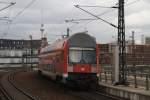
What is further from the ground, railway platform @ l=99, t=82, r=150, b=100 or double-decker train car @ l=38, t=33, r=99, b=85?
double-decker train car @ l=38, t=33, r=99, b=85

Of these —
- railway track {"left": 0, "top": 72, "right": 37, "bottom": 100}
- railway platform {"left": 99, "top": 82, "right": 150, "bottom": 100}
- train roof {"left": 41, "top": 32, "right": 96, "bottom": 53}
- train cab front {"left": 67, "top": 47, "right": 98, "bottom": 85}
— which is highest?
train roof {"left": 41, "top": 32, "right": 96, "bottom": 53}

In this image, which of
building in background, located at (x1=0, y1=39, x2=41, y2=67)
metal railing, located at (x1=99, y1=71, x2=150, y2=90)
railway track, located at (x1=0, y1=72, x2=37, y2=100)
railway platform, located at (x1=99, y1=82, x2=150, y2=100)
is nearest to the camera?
railway platform, located at (x1=99, y1=82, x2=150, y2=100)

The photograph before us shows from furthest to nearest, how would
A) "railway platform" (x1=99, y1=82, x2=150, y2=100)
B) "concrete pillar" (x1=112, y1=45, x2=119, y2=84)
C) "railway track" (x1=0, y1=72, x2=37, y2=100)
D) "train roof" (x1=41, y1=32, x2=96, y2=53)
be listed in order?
Answer: 1. "train roof" (x1=41, y1=32, x2=96, y2=53)
2. "concrete pillar" (x1=112, y1=45, x2=119, y2=84)
3. "railway track" (x1=0, y1=72, x2=37, y2=100)
4. "railway platform" (x1=99, y1=82, x2=150, y2=100)

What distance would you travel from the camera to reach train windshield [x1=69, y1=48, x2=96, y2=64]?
27.1 m

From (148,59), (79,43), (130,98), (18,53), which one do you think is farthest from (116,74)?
(18,53)

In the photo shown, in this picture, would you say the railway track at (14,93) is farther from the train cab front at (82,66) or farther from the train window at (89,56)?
the train window at (89,56)

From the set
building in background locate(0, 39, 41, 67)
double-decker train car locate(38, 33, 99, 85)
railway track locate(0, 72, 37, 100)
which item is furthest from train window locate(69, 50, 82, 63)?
building in background locate(0, 39, 41, 67)

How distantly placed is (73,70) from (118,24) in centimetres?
450

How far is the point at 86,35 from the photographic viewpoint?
27781 mm

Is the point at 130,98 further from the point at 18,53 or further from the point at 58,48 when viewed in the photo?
the point at 18,53

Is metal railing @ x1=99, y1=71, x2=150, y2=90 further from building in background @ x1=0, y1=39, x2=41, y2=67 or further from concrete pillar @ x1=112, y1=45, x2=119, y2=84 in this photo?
building in background @ x1=0, y1=39, x2=41, y2=67

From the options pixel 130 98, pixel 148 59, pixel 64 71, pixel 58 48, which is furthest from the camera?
pixel 148 59

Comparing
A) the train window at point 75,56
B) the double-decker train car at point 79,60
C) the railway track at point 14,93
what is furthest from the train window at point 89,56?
the railway track at point 14,93

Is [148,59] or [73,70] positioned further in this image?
[148,59]
